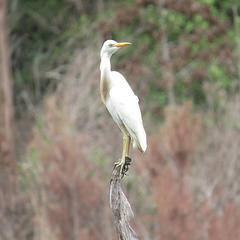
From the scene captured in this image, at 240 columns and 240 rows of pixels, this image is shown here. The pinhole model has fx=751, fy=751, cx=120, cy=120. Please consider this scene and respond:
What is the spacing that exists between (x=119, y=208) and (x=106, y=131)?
1007 centimetres

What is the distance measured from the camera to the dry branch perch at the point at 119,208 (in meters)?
A: 5.13

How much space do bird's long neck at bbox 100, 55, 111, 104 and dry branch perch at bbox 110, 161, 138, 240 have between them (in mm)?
561

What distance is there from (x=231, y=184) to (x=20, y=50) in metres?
9.87

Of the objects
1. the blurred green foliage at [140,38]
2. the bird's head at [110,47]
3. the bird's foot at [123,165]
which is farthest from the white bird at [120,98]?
the blurred green foliage at [140,38]

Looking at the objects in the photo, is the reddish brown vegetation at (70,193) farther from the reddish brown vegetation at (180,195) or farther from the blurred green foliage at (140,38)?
the blurred green foliage at (140,38)

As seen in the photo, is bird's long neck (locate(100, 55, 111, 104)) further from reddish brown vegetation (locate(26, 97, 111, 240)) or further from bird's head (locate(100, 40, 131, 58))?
reddish brown vegetation (locate(26, 97, 111, 240))

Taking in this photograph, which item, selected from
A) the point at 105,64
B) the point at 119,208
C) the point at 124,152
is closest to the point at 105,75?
the point at 105,64

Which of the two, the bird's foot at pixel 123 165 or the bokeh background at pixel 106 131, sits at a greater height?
the bokeh background at pixel 106 131

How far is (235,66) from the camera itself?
63.1ft

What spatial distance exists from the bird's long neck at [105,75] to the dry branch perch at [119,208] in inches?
22.1

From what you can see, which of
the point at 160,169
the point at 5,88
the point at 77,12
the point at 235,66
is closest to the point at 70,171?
the point at 160,169

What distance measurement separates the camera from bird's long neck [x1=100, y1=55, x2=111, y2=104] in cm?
483

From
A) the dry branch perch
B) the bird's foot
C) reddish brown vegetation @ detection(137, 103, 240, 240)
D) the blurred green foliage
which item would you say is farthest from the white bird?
the blurred green foliage

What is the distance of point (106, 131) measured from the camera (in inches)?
599
